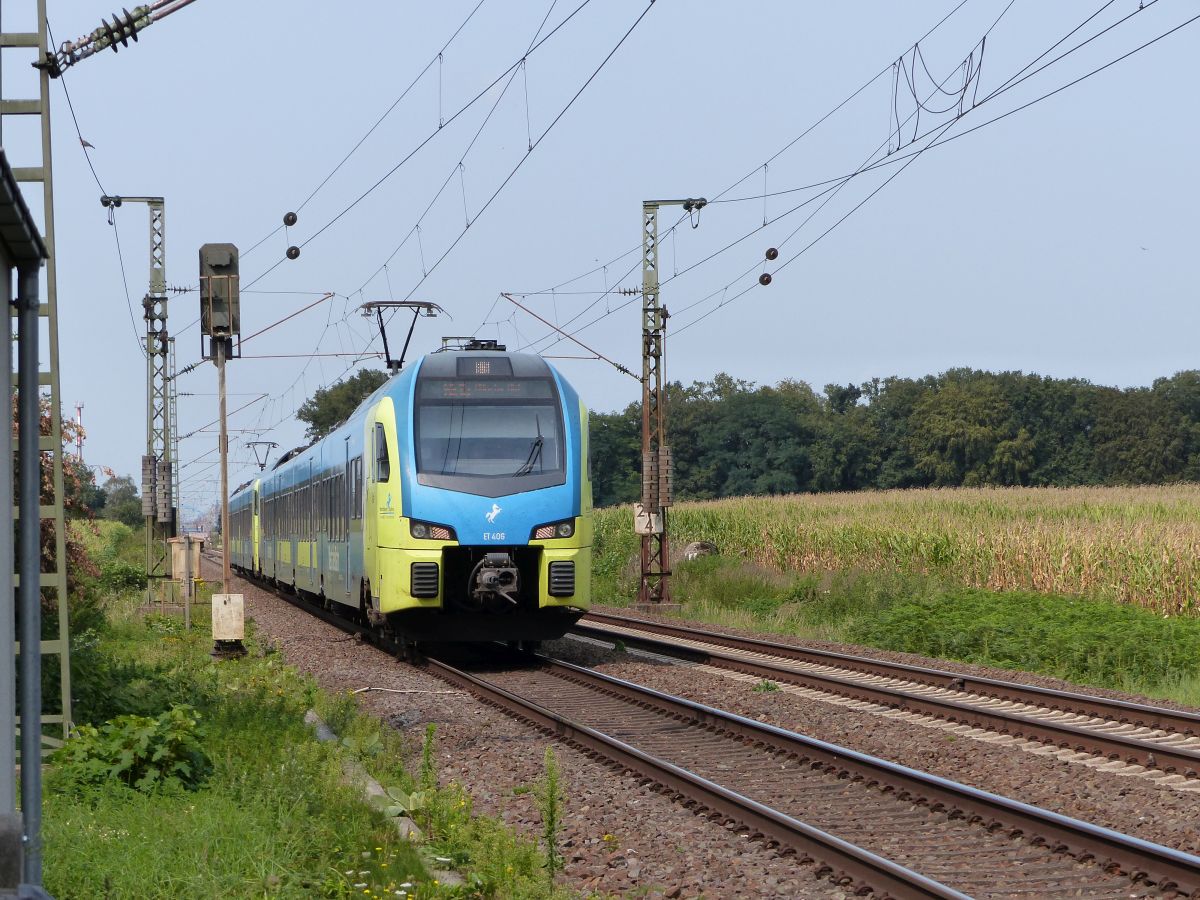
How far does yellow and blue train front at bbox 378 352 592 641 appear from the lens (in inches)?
602

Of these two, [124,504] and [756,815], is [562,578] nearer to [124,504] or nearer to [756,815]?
[756,815]

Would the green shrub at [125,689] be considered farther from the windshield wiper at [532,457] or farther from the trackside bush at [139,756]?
the windshield wiper at [532,457]

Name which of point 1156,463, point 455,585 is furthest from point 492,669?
Answer: point 1156,463

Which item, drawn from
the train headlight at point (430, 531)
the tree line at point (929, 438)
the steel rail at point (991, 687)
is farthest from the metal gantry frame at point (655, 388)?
the tree line at point (929, 438)

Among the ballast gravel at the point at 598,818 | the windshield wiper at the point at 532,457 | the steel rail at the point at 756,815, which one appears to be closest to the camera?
the steel rail at the point at 756,815

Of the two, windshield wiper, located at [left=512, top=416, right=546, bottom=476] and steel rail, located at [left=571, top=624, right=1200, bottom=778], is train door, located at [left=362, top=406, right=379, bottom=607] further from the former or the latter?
steel rail, located at [left=571, top=624, right=1200, bottom=778]

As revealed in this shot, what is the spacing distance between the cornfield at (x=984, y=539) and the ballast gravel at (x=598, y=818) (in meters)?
11.9

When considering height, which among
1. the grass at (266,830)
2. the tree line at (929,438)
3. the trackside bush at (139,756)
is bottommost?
the grass at (266,830)

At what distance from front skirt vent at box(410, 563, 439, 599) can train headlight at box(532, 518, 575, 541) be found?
1.15 meters

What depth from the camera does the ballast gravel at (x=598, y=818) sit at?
6844mm

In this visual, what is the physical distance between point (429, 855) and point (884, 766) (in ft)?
10.7

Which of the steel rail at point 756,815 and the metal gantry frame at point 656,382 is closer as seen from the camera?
the steel rail at point 756,815

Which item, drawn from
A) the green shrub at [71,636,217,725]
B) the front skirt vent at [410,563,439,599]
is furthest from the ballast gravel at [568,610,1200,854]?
the green shrub at [71,636,217,725]

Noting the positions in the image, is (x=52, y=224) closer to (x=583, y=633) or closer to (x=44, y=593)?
(x=44, y=593)
